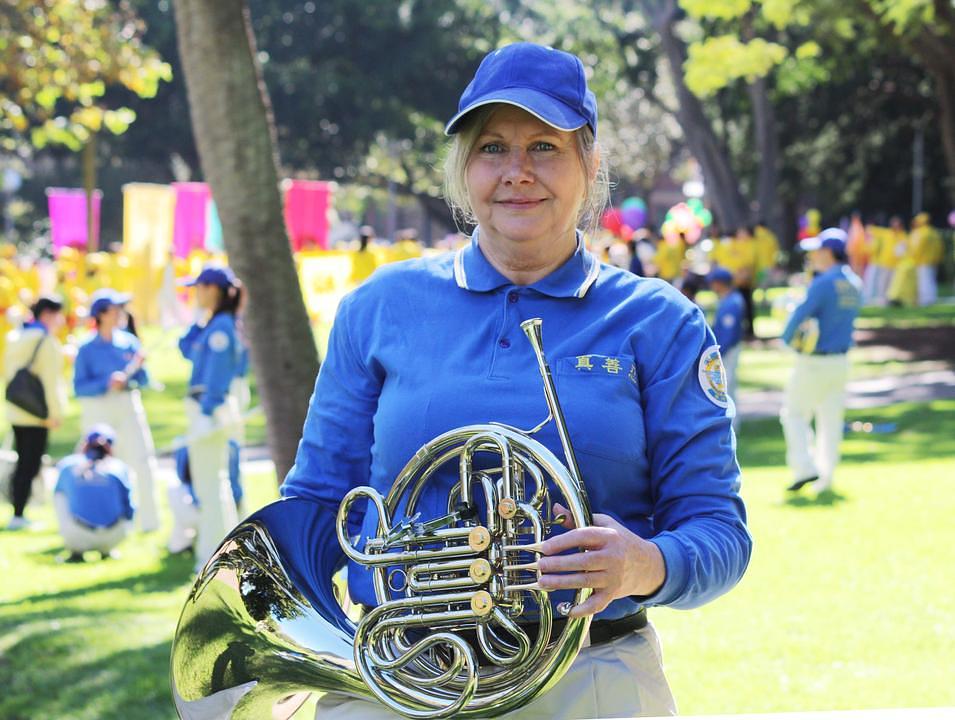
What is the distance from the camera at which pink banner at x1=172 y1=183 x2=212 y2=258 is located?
30.2 metres

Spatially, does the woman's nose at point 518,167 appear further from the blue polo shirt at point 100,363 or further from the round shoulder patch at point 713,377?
the blue polo shirt at point 100,363

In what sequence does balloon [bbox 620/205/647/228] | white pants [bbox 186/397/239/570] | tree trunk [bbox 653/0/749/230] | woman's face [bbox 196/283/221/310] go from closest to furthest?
woman's face [bbox 196/283/221/310]
white pants [bbox 186/397/239/570]
tree trunk [bbox 653/0/749/230]
balloon [bbox 620/205/647/228]

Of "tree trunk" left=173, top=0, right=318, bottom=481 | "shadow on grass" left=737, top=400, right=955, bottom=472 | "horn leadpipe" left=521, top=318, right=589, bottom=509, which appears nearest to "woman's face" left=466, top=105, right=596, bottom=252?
"horn leadpipe" left=521, top=318, right=589, bottom=509

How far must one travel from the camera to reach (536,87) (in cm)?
264

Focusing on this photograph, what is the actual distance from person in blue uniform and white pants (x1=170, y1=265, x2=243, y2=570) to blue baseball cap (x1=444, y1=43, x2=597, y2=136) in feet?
21.3

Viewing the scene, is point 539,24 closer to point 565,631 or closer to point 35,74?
point 35,74

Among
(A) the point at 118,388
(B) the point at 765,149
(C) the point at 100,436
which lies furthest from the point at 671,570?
(B) the point at 765,149

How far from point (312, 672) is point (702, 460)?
0.76 metres

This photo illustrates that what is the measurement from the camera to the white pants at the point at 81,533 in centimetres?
950

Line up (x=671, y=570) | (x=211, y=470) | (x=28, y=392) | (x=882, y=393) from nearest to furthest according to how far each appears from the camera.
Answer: (x=671, y=570) → (x=211, y=470) → (x=28, y=392) → (x=882, y=393)

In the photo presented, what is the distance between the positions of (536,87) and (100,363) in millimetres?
8254

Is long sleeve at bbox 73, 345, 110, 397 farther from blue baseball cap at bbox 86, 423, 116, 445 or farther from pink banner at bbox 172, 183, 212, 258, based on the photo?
pink banner at bbox 172, 183, 212, 258

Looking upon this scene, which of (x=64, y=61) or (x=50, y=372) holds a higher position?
(x=64, y=61)

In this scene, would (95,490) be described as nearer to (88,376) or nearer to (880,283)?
(88,376)
